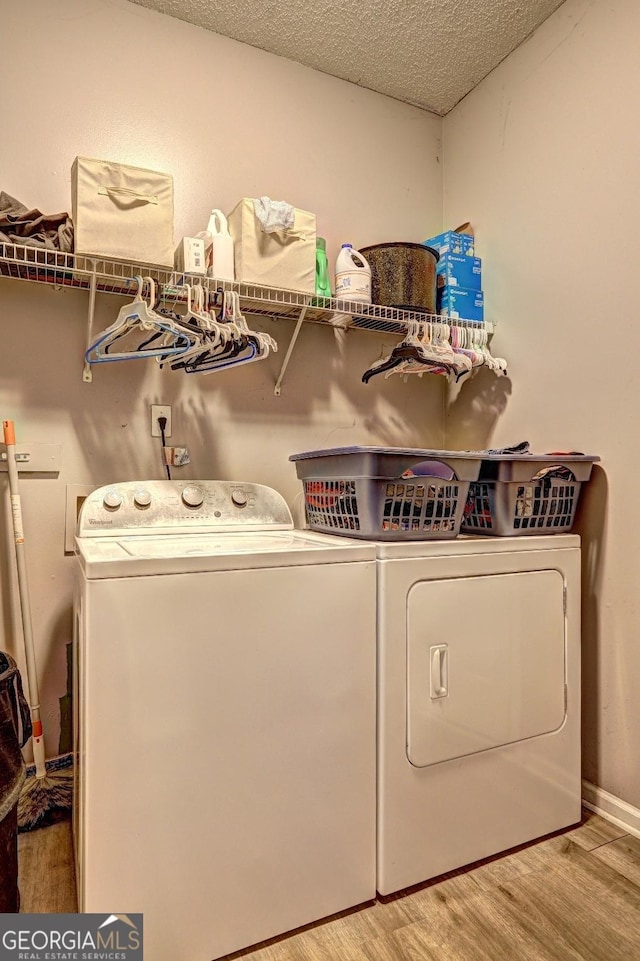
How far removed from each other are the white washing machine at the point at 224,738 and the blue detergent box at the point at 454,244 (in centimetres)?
144

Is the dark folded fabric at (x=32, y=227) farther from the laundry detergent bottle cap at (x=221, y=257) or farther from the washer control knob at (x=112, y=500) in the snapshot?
the washer control knob at (x=112, y=500)

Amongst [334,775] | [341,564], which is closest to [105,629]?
[341,564]

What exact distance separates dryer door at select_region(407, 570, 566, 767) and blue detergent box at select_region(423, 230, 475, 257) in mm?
1329

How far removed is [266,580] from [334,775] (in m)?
0.50

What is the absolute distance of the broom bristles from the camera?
5.47 ft

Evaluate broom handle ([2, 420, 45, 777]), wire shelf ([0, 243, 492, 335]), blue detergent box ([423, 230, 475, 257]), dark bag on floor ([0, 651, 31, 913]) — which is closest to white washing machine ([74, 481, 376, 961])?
dark bag on floor ([0, 651, 31, 913])

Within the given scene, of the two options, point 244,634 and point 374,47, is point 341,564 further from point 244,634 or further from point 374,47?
point 374,47

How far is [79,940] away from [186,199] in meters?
2.11

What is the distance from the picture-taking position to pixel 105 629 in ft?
3.74

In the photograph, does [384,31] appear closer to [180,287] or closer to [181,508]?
[180,287]

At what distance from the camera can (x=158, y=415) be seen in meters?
2.00

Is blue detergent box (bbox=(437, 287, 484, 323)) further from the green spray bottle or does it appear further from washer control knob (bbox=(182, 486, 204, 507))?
washer control knob (bbox=(182, 486, 204, 507))

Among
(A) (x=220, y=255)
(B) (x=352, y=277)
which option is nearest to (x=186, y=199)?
(A) (x=220, y=255)

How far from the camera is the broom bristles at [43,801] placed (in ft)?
5.47
